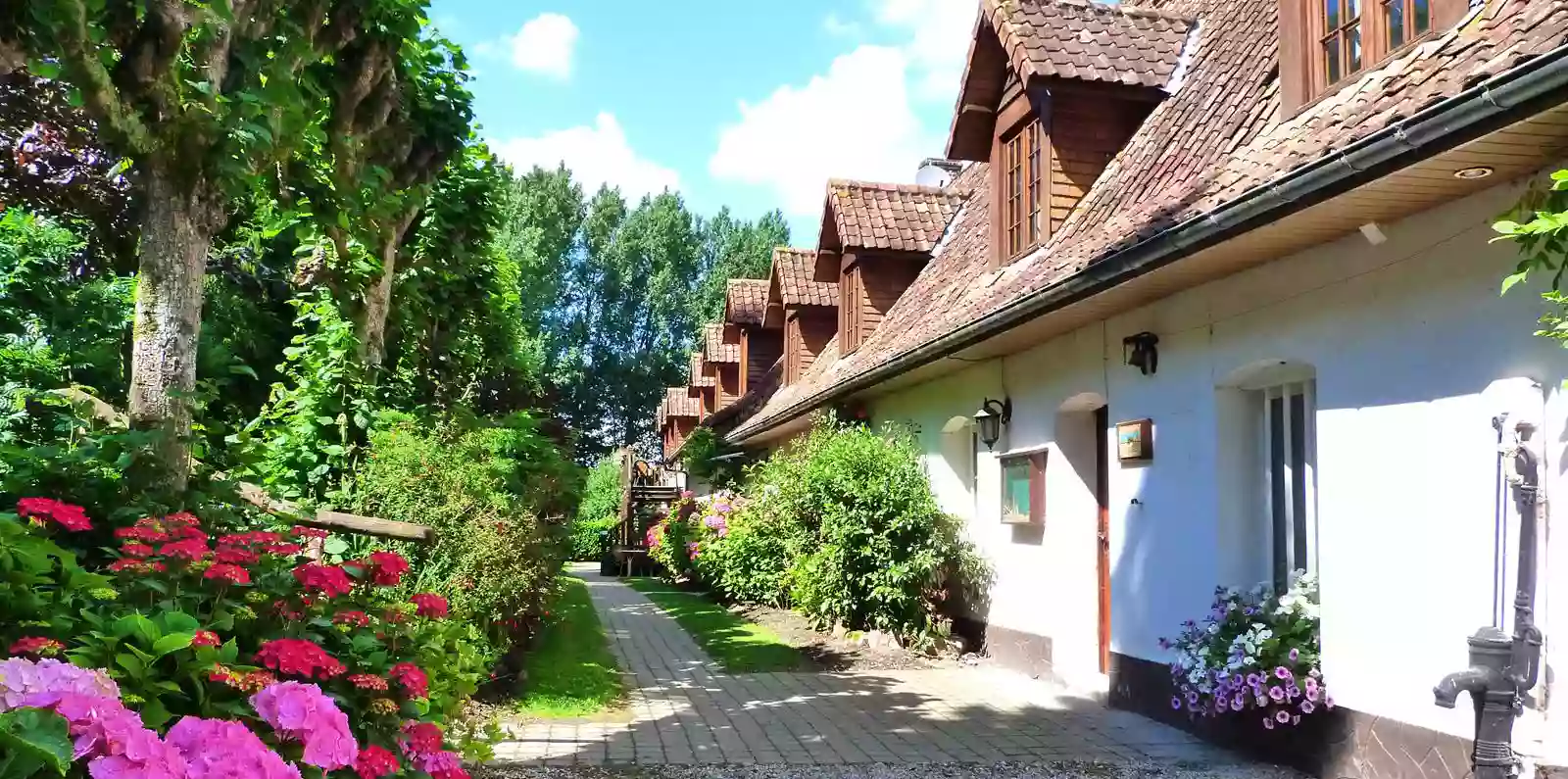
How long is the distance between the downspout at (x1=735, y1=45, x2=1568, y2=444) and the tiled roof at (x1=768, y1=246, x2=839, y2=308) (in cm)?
1023

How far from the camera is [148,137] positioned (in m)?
4.78

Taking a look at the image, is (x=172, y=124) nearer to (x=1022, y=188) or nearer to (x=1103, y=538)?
(x=1103, y=538)

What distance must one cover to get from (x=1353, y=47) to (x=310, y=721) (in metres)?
6.13

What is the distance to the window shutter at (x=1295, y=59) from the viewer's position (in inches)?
248

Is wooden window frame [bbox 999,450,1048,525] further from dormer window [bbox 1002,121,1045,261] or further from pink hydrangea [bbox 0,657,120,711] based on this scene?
pink hydrangea [bbox 0,657,120,711]

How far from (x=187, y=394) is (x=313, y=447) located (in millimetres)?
3389

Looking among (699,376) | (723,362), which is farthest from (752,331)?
(699,376)

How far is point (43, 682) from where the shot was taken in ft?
6.87

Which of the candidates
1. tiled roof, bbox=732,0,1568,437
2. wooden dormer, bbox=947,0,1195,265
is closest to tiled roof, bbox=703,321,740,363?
tiled roof, bbox=732,0,1568,437

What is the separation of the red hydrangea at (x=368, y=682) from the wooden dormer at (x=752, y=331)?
21153mm


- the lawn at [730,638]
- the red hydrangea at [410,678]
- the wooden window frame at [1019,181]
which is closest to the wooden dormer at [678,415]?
the lawn at [730,638]

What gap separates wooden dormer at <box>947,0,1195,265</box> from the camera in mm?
8992

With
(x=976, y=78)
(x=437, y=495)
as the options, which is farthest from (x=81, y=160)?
(x=976, y=78)

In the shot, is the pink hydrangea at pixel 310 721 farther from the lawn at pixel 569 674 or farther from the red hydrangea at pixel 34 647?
the lawn at pixel 569 674
